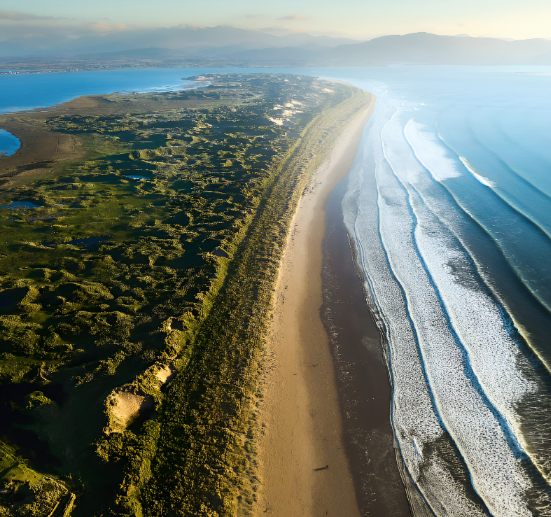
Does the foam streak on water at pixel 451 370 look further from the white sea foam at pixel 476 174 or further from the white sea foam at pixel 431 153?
the white sea foam at pixel 431 153

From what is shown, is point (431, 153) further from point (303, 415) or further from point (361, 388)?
point (303, 415)

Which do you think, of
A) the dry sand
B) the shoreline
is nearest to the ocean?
the shoreline

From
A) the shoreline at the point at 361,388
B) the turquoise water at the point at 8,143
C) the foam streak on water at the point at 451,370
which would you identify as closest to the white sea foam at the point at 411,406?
the foam streak on water at the point at 451,370

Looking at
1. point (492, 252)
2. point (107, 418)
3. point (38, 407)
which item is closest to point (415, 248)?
point (492, 252)

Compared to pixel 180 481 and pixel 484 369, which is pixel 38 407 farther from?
pixel 484 369

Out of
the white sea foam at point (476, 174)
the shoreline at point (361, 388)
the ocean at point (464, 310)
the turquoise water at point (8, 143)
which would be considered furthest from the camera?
the turquoise water at point (8, 143)

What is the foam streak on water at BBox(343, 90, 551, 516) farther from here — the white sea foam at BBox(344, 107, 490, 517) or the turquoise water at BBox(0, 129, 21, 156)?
the turquoise water at BBox(0, 129, 21, 156)
